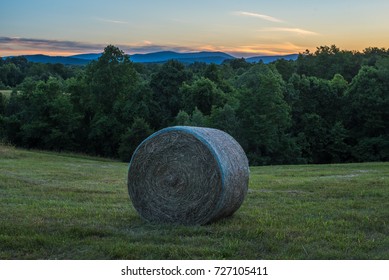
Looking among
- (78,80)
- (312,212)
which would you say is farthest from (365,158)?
(312,212)

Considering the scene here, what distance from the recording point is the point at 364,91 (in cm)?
4975

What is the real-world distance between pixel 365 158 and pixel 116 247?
137 feet

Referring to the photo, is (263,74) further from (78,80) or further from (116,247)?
(116,247)

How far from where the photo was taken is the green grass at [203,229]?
7.14 metres

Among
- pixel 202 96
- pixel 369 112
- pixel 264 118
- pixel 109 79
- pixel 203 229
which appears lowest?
pixel 264 118

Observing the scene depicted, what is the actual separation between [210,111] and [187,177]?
4194cm

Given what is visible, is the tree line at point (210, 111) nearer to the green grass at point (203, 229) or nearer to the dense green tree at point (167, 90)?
the dense green tree at point (167, 90)

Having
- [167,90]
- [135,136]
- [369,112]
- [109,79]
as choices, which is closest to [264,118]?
[369,112]

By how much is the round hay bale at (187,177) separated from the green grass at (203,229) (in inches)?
14.9

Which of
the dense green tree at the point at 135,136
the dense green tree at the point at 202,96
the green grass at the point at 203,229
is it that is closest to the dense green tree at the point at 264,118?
the dense green tree at the point at 202,96

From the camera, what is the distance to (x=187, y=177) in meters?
9.80

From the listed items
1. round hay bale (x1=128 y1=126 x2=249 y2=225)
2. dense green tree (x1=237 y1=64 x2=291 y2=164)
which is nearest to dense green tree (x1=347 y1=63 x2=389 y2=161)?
dense green tree (x1=237 y1=64 x2=291 y2=164)

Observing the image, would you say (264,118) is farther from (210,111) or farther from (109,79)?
(109,79)

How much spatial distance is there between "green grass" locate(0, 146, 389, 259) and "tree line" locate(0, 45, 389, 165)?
30.4m
